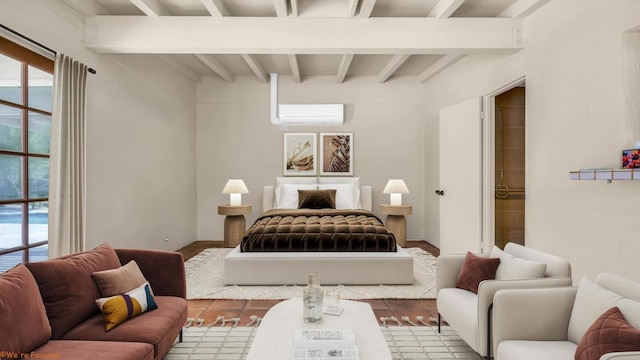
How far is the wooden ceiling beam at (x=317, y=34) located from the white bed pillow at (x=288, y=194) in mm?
2590

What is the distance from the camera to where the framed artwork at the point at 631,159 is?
2.17 metres

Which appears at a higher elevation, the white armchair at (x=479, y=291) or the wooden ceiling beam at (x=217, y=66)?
the wooden ceiling beam at (x=217, y=66)

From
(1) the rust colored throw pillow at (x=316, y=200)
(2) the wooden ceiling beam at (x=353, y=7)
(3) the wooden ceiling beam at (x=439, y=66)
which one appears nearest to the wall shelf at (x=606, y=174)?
(2) the wooden ceiling beam at (x=353, y=7)

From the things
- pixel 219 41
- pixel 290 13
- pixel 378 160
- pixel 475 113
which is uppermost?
pixel 290 13

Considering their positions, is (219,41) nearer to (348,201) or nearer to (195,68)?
(195,68)

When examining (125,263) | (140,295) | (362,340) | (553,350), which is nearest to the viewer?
(553,350)

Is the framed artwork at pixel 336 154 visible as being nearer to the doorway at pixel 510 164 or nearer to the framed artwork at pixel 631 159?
the doorway at pixel 510 164

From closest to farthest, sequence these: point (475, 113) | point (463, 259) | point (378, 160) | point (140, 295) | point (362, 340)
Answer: point (362, 340) → point (140, 295) → point (463, 259) → point (475, 113) → point (378, 160)

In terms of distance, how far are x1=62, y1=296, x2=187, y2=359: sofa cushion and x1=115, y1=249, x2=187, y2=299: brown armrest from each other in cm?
27

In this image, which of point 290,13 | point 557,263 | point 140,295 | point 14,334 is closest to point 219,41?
point 290,13

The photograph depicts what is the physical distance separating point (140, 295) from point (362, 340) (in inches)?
51.8

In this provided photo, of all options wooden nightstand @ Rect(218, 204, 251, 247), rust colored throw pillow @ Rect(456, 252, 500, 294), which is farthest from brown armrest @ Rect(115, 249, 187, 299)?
wooden nightstand @ Rect(218, 204, 251, 247)

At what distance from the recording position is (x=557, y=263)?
2072 mm

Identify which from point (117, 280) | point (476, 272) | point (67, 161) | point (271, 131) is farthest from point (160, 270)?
point (271, 131)
